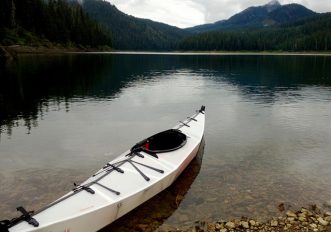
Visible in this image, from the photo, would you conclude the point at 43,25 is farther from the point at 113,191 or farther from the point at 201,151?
the point at 113,191

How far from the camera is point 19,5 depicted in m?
123

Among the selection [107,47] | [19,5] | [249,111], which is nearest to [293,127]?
[249,111]

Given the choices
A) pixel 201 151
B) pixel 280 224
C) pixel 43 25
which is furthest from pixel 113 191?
pixel 43 25

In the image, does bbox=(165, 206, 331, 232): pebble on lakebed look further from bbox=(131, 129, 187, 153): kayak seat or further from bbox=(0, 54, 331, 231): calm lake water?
bbox=(131, 129, 187, 153): kayak seat

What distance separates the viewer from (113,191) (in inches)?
465

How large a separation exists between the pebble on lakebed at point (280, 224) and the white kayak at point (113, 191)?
227cm

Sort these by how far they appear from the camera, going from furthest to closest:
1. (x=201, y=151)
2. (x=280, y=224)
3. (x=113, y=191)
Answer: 1. (x=201, y=151)
2. (x=280, y=224)
3. (x=113, y=191)

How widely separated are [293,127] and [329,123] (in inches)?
154

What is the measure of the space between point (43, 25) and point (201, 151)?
416 feet

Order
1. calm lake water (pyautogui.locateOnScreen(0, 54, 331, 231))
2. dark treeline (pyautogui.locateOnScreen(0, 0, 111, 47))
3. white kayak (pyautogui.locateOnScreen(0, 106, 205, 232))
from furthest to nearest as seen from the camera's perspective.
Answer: dark treeline (pyautogui.locateOnScreen(0, 0, 111, 47))
calm lake water (pyautogui.locateOnScreen(0, 54, 331, 231))
white kayak (pyautogui.locateOnScreen(0, 106, 205, 232))

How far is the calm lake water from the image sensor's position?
13844 millimetres

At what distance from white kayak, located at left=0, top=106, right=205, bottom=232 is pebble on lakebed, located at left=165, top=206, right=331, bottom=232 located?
2267 mm

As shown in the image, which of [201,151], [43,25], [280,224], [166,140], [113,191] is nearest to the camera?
[113,191]

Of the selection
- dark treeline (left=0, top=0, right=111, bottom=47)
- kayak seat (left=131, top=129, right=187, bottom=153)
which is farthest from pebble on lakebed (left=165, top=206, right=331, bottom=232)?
dark treeline (left=0, top=0, right=111, bottom=47)
